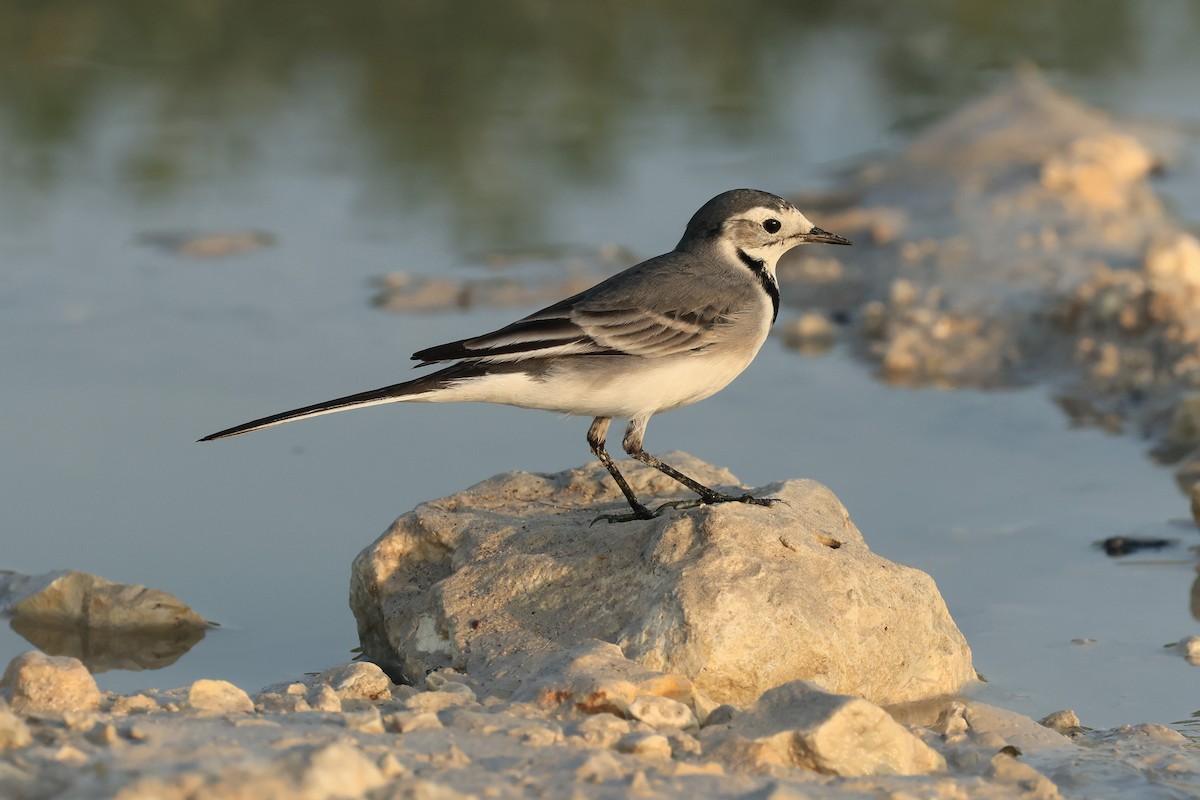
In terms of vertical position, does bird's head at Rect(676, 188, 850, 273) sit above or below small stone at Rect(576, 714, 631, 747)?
above

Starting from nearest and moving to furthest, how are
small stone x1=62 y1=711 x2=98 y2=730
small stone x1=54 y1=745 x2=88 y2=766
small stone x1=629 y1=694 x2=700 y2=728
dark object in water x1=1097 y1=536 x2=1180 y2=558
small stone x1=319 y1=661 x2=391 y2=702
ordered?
small stone x1=54 y1=745 x2=88 y2=766 < small stone x1=62 y1=711 x2=98 y2=730 < small stone x1=629 y1=694 x2=700 y2=728 < small stone x1=319 y1=661 x2=391 y2=702 < dark object in water x1=1097 y1=536 x2=1180 y2=558

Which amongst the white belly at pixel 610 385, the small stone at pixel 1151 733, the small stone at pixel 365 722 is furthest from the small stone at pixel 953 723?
the small stone at pixel 365 722

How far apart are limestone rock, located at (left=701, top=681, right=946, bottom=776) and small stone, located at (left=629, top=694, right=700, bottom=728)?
0.24 feet

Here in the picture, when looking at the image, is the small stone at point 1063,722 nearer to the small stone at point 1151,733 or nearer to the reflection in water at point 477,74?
the small stone at point 1151,733

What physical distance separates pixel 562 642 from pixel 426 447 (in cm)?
299

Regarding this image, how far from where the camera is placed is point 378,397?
6.15 metres

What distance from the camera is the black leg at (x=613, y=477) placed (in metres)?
6.48

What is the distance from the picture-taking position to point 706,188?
13.2 meters

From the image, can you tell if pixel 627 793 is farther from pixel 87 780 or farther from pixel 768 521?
pixel 768 521

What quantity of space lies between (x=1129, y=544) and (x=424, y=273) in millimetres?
5366

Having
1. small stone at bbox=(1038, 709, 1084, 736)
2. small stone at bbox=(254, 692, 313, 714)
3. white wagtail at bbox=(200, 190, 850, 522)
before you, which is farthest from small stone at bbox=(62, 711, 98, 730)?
small stone at bbox=(1038, 709, 1084, 736)

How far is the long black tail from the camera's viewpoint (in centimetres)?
605

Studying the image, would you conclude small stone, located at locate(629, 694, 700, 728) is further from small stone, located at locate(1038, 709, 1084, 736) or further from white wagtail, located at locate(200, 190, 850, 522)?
white wagtail, located at locate(200, 190, 850, 522)

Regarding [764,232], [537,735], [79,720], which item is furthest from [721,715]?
[764,232]
